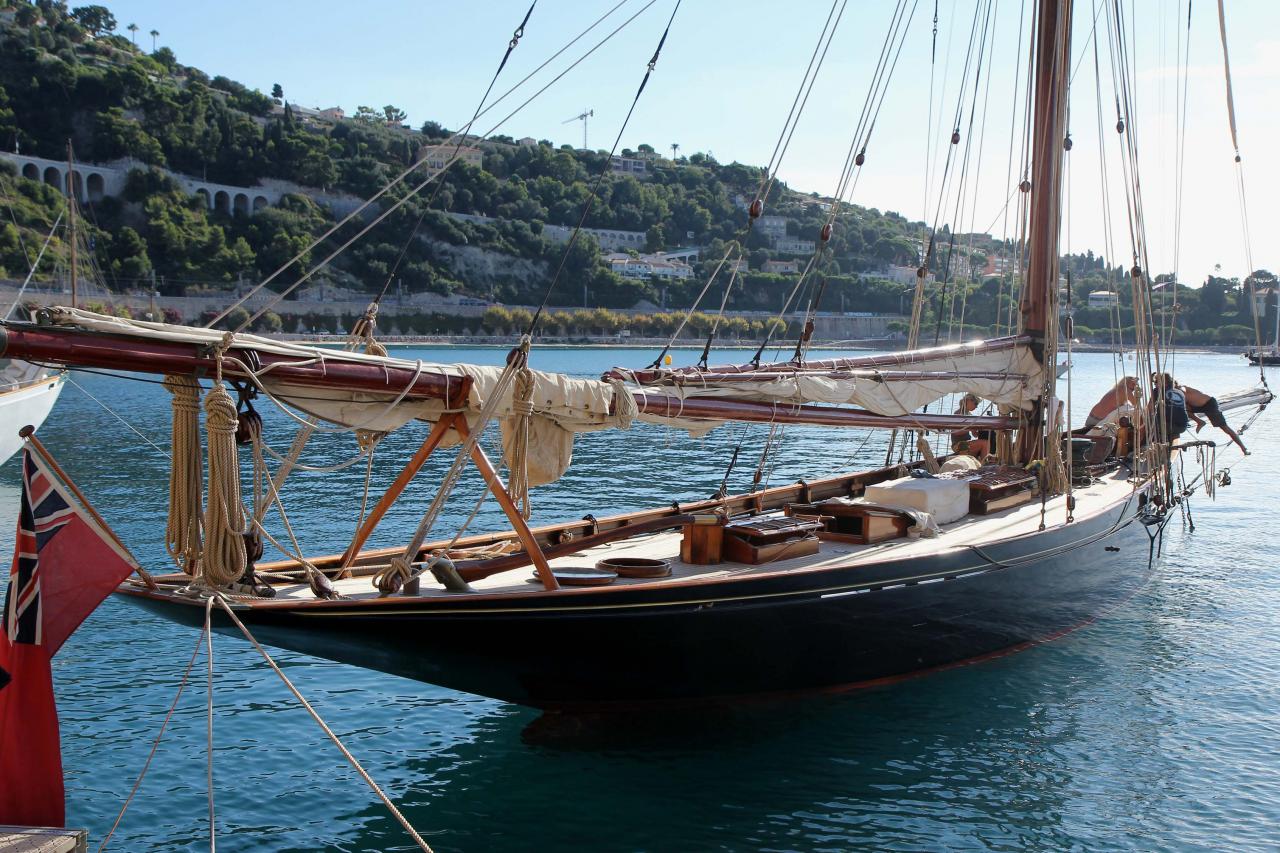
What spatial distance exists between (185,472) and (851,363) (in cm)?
784

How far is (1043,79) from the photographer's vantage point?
15.0m

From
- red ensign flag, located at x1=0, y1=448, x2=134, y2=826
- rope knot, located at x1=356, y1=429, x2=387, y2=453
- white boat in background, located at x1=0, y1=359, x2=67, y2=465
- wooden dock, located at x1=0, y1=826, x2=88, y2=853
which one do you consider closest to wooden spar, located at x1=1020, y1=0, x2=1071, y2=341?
rope knot, located at x1=356, y1=429, x2=387, y2=453

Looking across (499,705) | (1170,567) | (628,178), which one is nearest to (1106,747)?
(499,705)

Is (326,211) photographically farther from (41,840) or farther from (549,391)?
(41,840)

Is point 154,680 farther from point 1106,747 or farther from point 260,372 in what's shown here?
point 1106,747

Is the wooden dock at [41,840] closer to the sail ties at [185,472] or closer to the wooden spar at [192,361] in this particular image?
the sail ties at [185,472]

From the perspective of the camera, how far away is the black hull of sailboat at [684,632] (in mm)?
8648

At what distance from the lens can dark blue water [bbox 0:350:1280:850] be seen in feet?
28.6

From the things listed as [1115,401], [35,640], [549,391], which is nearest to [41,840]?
[35,640]

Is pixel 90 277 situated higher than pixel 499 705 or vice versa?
pixel 90 277

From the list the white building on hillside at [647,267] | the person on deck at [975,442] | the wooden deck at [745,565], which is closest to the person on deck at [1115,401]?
the person on deck at [975,442]

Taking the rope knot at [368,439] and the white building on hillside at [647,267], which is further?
the white building on hillside at [647,267]

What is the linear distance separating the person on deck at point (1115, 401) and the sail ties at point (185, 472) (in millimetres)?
17252

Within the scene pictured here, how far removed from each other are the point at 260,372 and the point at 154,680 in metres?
6.39
